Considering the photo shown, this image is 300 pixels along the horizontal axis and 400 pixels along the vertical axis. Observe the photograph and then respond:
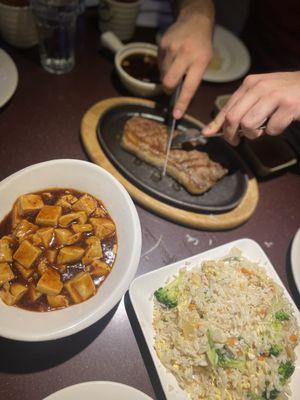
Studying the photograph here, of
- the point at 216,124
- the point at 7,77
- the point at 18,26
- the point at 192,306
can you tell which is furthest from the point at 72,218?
the point at 18,26

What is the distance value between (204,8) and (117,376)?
91.1 inches

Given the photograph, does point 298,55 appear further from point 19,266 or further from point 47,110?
point 19,266

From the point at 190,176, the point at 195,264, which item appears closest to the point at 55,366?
the point at 195,264

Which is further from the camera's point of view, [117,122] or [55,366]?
[117,122]

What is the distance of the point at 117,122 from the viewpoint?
2.30 meters

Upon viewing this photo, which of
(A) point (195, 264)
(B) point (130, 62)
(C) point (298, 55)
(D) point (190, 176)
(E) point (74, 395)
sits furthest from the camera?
(C) point (298, 55)

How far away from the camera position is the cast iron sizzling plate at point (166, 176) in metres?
1.99

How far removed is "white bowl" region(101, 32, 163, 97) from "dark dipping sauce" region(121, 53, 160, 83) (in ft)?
0.09

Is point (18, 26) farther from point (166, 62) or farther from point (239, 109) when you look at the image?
point (239, 109)

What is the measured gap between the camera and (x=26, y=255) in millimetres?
1386

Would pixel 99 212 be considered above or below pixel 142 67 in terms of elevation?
below

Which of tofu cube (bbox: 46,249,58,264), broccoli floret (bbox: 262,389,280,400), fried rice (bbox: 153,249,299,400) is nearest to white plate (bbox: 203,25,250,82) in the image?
fried rice (bbox: 153,249,299,400)

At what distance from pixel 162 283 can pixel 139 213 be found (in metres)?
0.46

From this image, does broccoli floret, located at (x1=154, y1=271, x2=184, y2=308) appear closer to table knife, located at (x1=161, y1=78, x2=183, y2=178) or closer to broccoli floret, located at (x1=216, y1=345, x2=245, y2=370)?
broccoli floret, located at (x1=216, y1=345, x2=245, y2=370)
